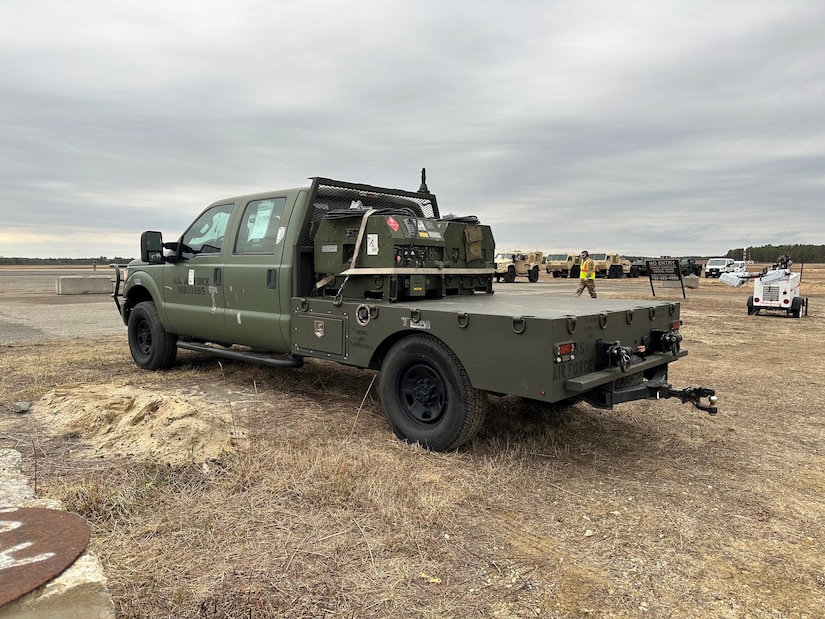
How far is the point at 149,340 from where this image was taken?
7.18 metres

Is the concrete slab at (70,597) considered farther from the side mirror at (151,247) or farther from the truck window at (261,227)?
the side mirror at (151,247)

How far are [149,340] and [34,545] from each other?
5270 millimetres

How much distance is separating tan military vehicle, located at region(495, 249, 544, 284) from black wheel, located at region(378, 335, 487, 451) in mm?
29165

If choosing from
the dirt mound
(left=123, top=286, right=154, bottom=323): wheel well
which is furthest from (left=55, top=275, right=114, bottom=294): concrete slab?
the dirt mound

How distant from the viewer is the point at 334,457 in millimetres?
3756

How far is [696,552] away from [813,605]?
0.49m

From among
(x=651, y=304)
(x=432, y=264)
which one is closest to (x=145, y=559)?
(x=432, y=264)

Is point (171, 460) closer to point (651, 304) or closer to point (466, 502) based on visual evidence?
point (466, 502)

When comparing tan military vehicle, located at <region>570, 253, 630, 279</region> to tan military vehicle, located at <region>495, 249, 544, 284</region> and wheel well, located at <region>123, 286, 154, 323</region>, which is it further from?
wheel well, located at <region>123, 286, 154, 323</region>

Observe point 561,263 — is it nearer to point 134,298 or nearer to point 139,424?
point 134,298

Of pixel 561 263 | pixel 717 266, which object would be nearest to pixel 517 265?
pixel 561 263

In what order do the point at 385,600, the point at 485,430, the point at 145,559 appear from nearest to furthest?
1. the point at 385,600
2. the point at 145,559
3. the point at 485,430

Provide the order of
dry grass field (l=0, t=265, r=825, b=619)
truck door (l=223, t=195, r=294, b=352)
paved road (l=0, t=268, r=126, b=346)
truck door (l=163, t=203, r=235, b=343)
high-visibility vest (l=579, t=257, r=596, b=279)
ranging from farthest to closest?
high-visibility vest (l=579, t=257, r=596, b=279)
paved road (l=0, t=268, r=126, b=346)
truck door (l=163, t=203, r=235, b=343)
truck door (l=223, t=195, r=294, b=352)
dry grass field (l=0, t=265, r=825, b=619)

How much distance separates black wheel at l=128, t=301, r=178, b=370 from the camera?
22.5 ft
